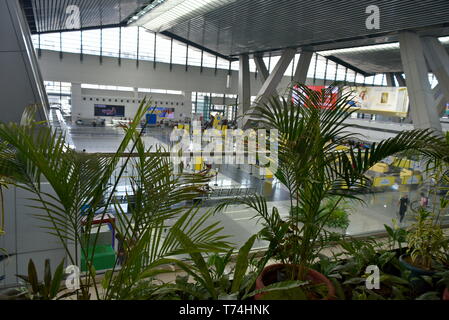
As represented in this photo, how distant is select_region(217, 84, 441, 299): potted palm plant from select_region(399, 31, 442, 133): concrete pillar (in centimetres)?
793

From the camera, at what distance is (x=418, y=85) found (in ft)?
29.3

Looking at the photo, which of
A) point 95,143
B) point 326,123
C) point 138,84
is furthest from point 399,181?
point 138,84

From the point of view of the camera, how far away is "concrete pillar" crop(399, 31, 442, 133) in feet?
28.5

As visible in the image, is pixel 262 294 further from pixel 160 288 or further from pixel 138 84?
pixel 138 84

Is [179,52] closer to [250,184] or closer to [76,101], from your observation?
[76,101]

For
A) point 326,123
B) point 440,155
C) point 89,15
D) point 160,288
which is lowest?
point 160,288

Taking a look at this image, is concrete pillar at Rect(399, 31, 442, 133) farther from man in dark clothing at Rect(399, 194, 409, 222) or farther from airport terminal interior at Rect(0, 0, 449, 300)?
man in dark clothing at Rect(399, 194, 409, 222)

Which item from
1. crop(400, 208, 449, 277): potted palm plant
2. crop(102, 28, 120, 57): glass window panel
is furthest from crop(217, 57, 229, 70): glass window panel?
crop(400, 208, 449, 277): potted palm plant

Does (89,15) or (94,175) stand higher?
(89,15)

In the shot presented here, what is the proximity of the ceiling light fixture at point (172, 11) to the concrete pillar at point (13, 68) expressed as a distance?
7.08 meters

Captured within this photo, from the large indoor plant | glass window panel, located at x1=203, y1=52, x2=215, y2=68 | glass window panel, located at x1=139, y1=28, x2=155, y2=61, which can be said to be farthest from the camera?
glass window panel, located at x1=203, y1=52, x2=215, y2=68
